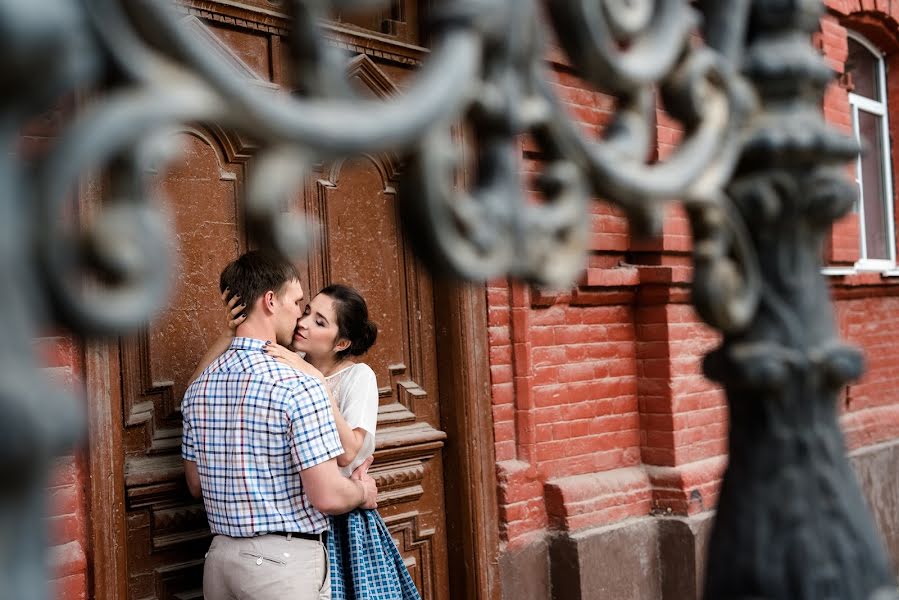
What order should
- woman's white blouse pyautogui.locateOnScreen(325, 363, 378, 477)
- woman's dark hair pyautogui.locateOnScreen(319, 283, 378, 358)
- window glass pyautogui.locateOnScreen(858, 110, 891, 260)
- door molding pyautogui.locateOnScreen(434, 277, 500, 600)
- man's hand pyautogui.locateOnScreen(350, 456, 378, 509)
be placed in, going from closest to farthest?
man's hand pyautogui.locateOnScreen(350, 456, 378, 509) < woman's white blouse pyautogui.locateOnScreen(325, 363, 378, 477) < woman's dark hair pyautogui.locateOnScreen(319, 283, 378, 358) < door molding pyautogui.locateOnScreen(434, 277, 500, 600) < window glass pyautogui.locateOnScreen(858, 110, 891, 260)

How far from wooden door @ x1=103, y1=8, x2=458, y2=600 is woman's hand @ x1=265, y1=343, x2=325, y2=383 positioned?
0.55 metres

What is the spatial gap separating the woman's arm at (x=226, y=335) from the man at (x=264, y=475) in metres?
0.16

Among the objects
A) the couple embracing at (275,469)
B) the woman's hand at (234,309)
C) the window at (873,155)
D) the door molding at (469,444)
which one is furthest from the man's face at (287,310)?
the window at (873,155)

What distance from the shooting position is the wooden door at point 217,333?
12.2 feet

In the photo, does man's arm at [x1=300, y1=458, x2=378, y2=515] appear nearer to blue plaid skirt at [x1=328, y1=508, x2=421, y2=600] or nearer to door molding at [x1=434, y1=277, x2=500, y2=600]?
blue plaid skirt at [x1=328, y1=508, x2=421, y2=600]

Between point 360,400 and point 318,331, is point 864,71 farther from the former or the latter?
point 360,400

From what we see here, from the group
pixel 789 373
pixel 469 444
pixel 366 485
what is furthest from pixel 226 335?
pixel 789 373

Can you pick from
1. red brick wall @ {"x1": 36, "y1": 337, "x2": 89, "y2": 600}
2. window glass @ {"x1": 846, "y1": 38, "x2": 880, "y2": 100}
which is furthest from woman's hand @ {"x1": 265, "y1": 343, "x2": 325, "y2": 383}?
window glass @ {"x1": 846, "y1": 38, "x2": 880, "y2": 100}

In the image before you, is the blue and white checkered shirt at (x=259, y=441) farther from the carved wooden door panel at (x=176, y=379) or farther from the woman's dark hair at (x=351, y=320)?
the woman's dark hair at (x=351, y=320)

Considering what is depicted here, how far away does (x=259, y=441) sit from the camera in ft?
10.7

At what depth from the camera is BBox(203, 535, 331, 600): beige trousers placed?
10.8 feet

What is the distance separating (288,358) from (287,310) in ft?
0.71

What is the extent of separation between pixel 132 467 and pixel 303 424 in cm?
84

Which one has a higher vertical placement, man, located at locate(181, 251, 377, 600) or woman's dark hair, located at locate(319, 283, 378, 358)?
woman's dark hair, located at locate(319, 283, 378, 358)
